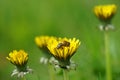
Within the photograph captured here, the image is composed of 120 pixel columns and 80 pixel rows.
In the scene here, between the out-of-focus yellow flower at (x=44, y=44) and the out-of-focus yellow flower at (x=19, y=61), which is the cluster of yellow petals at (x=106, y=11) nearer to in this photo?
the out-of-focus yellow flower at (x=44, y=44)

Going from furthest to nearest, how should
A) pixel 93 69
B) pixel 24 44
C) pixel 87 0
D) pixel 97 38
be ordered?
pixel 87 0 → pixel 24 44 → pixel 97 38 → pixel 93 69

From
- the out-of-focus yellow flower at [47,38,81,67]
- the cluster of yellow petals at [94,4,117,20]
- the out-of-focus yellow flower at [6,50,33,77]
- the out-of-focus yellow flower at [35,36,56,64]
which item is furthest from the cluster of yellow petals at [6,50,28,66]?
the cluster of yellow petals at [94,4,117,20]

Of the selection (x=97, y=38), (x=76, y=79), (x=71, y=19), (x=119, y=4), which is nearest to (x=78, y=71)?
(x=76, y=79)

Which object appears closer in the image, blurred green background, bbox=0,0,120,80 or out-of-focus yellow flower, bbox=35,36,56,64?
out-of-focus yellow flower, bbox=35,36,56,64

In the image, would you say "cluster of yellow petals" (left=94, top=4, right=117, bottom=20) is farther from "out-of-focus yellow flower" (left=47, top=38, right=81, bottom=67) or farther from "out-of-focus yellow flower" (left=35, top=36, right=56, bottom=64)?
"out-of-focus yellow flower" (left=47, top=38, right=81, bottom=67)

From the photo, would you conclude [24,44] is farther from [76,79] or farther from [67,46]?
[67,46]

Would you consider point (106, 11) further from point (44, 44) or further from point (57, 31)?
point (57, 31)

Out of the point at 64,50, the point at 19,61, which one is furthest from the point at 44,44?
the point at 64,50

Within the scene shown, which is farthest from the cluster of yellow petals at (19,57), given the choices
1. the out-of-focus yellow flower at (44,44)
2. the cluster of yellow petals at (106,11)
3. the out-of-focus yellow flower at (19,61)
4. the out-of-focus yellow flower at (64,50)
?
the cluster of yellow petals at (106,11)
